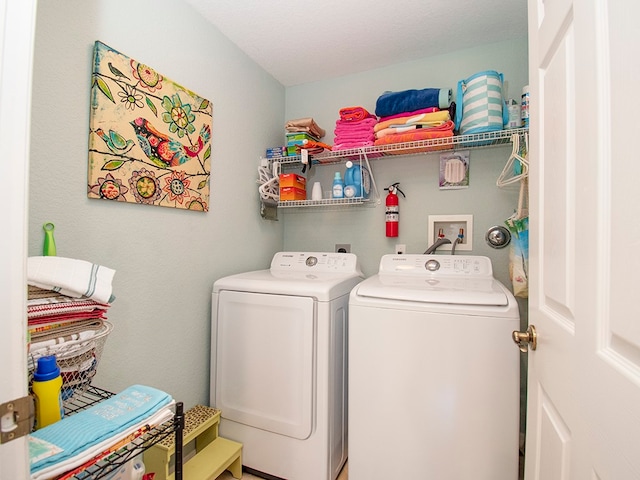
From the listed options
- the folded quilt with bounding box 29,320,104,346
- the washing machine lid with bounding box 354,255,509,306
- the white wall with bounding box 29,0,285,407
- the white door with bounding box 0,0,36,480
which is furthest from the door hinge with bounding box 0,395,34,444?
the washing machine lid with bounding box 354,255,509,306

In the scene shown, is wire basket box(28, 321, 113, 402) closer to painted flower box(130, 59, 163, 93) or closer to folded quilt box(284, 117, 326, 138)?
painted flower box(130, 59, 163, 93)

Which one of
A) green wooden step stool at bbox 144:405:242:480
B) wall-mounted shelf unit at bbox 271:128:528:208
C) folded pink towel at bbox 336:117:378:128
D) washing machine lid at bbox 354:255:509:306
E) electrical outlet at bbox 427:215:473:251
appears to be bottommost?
green wooden step stool at bbox 144:405:242:480

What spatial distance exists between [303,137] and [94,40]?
1.18m

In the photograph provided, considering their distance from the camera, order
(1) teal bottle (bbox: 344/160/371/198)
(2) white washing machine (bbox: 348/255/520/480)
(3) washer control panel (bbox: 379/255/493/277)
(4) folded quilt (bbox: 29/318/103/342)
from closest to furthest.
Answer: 1. (4) folded quilt (bbox: 29/318/103/342)
2. (2) white washing machine (bbox: 348/255/520/480)
3. (3) washer control panel (bbox: 379/255/493/277)
4. (1) teal bottle (bbox: 344/160/371/198)

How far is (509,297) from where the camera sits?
1248 millimetres

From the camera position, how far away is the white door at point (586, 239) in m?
0.42

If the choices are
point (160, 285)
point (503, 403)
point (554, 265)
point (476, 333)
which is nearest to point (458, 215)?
point (476, 333)

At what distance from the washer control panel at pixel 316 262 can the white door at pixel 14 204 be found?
60.0 inches

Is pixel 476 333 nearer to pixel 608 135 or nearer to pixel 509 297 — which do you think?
pixel 509 297

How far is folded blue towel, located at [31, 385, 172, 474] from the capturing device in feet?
2.18

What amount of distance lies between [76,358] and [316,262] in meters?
1.33

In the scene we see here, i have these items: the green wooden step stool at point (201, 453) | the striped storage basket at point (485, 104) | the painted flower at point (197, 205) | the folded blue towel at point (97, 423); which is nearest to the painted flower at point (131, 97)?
the painted flower at point (197, 205)

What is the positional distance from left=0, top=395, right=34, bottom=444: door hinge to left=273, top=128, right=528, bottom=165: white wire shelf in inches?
71.6

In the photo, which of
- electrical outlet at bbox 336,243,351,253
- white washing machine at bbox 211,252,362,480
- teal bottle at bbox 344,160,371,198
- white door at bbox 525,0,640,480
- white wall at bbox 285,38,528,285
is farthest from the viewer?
electrical outlet at bbox 336,243,351,253
